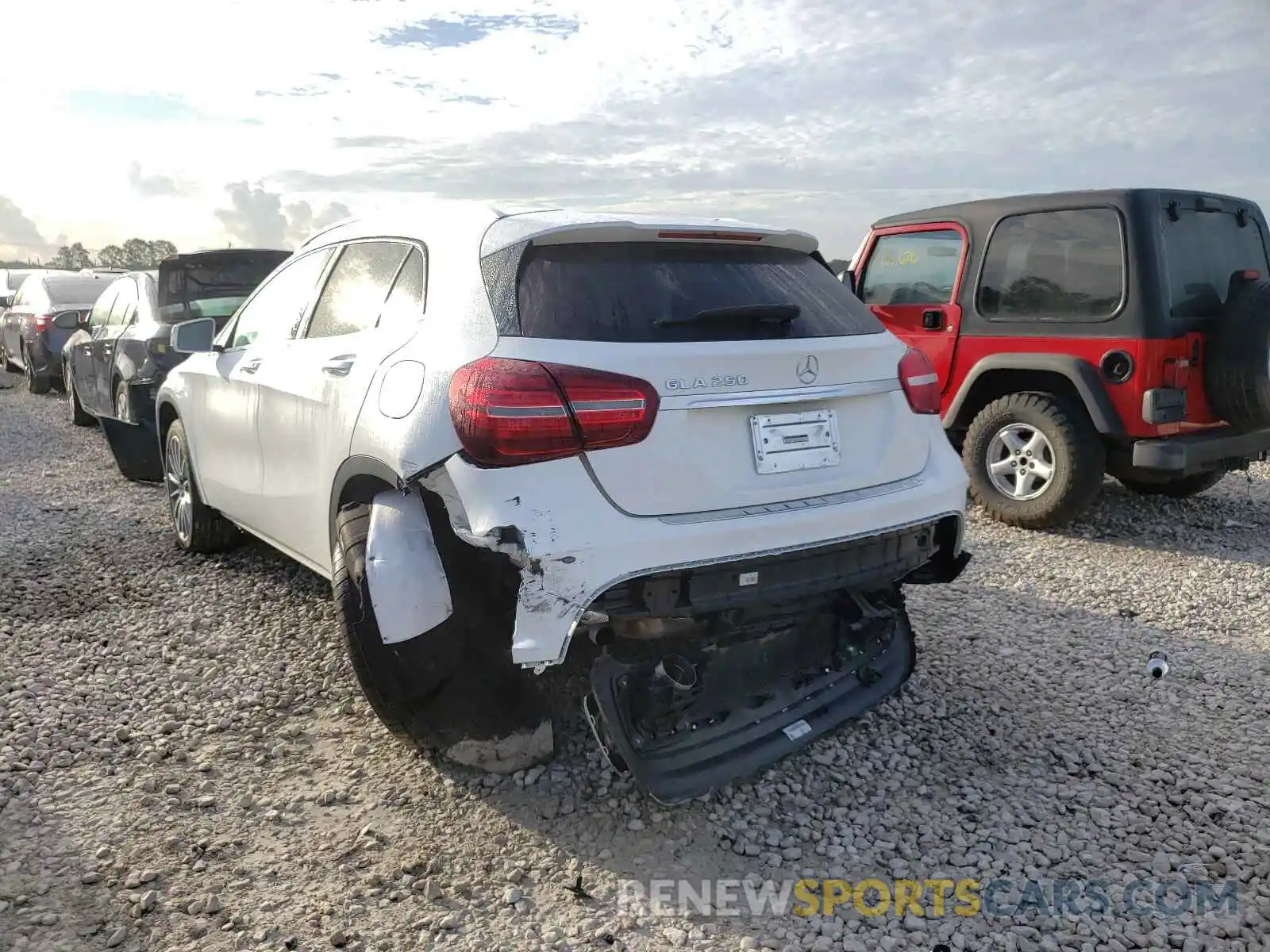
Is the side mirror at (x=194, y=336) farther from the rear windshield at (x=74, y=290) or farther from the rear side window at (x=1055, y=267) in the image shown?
the rear windshield at (x=74, y=290)

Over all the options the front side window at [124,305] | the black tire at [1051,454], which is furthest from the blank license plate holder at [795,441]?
the front side window at [124,305]

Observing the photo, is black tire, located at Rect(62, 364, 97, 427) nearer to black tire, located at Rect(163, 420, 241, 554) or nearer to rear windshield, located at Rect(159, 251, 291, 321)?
rear windshield, located at Rect(159, 251, 291, 321)

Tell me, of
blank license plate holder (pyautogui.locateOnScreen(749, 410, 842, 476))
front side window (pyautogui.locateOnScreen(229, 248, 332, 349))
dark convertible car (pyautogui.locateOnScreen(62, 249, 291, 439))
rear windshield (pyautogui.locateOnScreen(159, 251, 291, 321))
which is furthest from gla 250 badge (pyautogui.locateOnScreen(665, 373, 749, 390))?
rear windshield (pyautogui.locateOnScreen(159, 251, 291, 321))

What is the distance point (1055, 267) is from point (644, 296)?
4.27 meters

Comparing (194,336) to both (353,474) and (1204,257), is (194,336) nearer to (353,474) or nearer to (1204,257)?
(353,474)

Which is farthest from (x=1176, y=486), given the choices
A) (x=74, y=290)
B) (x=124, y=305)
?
(x=74, y=290)

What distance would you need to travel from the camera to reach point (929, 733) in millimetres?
3369

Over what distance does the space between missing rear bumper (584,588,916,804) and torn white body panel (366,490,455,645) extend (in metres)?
0.51

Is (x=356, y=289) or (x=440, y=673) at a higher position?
(x=356, y=289)

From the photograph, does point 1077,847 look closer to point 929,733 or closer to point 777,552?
point 929,733

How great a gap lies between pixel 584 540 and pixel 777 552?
568mm

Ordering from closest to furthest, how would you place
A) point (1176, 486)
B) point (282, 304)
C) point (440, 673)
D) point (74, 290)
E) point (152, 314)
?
1. point (440, 673)
2. point (282, 304)
3. point (1176, 486)
4. point (152, 314)
5. point (74, 290)

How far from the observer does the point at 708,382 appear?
264 centimetres

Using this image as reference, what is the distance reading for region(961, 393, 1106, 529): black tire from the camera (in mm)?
5867
